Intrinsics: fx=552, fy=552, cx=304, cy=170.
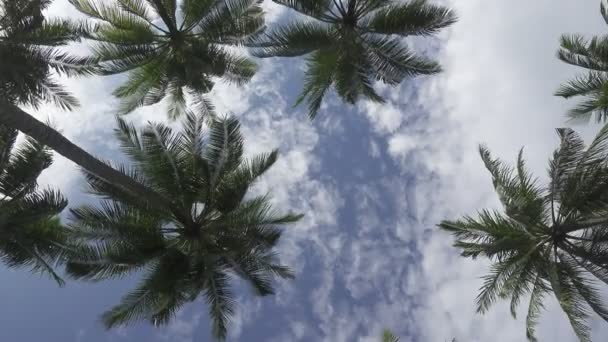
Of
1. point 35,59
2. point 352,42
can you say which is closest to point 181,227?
point 35,59

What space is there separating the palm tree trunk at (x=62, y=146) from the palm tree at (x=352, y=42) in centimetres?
623

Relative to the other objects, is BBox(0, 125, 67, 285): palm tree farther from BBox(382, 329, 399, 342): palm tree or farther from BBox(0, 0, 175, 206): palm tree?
BBox(382, 329, 399, 342): palm tree

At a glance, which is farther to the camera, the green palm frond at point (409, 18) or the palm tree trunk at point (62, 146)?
the green palm frond at point (409, 18)

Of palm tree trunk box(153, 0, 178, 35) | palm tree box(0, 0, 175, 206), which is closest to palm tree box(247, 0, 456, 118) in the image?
palm tree trunk box(153, 0, 178, 35)

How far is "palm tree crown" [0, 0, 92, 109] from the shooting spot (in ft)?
45.3

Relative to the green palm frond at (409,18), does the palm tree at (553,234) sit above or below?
below

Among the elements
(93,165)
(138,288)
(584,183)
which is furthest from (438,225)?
(93,165)

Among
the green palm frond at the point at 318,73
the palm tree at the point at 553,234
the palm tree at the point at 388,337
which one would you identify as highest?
the green palm frond at the point at 318,73

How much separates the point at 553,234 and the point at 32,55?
14568mm

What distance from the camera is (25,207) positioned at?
13.7m

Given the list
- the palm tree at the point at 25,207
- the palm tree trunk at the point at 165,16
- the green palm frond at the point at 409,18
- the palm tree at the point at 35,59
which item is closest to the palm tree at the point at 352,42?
the green palm frond at the point at 409,18

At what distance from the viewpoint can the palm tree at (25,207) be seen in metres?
13.5

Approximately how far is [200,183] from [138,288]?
316cm

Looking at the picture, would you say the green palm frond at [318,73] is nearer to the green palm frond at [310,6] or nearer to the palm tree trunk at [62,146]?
the green palm frond at [310,6]
